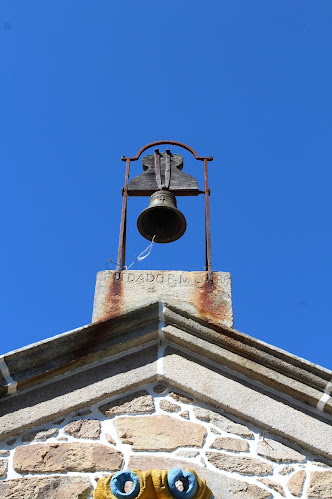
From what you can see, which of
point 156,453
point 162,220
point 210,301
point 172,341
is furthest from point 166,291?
point 156,453

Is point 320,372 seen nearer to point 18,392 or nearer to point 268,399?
point 268,399

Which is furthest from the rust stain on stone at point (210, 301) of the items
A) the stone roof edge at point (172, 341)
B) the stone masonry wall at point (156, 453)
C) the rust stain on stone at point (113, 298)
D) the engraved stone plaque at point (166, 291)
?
the stone masonry wall at point (156, 453)

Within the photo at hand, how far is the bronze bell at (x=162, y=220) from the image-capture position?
17.5 ft

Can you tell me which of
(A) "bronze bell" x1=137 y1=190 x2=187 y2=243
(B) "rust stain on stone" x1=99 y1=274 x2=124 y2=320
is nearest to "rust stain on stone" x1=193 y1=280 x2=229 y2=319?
(B) "rust stain on stone" x1=99 y1=274 x2=124 y2=320

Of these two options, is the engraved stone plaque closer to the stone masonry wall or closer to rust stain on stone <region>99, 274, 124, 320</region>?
rust stain on stone <region>99, 274, 124, 320</region>

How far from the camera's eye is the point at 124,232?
5.18 m

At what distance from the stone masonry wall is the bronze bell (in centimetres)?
201

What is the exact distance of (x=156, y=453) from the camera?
340 cm

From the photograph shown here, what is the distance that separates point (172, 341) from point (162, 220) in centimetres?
173

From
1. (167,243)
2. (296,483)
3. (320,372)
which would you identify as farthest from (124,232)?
(296,483)

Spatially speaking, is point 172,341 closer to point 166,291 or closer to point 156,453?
point 166,291

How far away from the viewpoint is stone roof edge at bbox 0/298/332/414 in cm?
376

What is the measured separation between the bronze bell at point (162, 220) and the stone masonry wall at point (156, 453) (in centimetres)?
201

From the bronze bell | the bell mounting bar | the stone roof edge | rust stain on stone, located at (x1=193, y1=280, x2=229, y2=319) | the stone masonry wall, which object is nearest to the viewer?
the stone masonry wall
